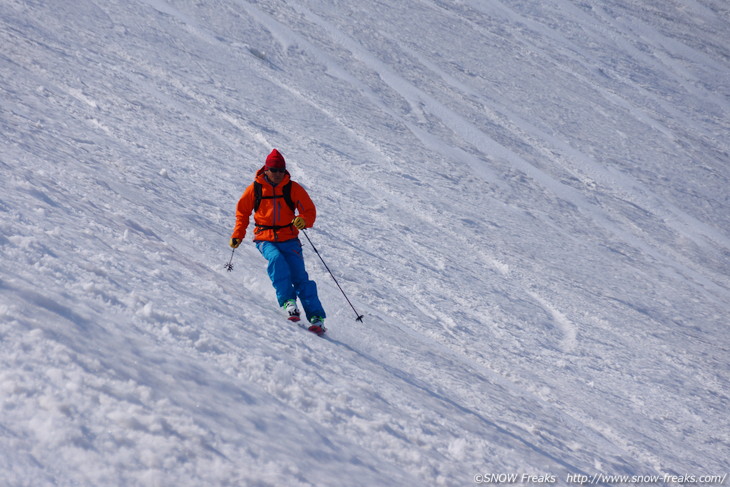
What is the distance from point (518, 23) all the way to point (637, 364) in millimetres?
20716

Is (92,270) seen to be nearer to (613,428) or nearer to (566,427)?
(566,427)

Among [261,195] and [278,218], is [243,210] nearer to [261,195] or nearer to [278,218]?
[261,195]

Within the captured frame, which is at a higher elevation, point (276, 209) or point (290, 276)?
point (276, 209)

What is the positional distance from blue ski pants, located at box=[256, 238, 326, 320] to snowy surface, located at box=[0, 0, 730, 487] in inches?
9.5

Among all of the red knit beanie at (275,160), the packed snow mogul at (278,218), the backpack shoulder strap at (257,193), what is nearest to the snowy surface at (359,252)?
the packed snow mogul at (278,218)

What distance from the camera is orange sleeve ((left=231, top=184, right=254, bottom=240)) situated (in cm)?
635

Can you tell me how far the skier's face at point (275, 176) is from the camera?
243 inches

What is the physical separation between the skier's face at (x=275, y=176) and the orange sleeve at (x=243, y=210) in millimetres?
270

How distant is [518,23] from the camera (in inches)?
1027

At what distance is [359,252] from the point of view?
370 inches

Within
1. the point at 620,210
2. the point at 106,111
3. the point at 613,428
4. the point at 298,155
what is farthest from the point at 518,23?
the point at 613,428

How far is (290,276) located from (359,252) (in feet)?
10.8

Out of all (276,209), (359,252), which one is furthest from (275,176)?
(359,252)

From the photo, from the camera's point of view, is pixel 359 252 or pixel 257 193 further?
pixel 359 252
